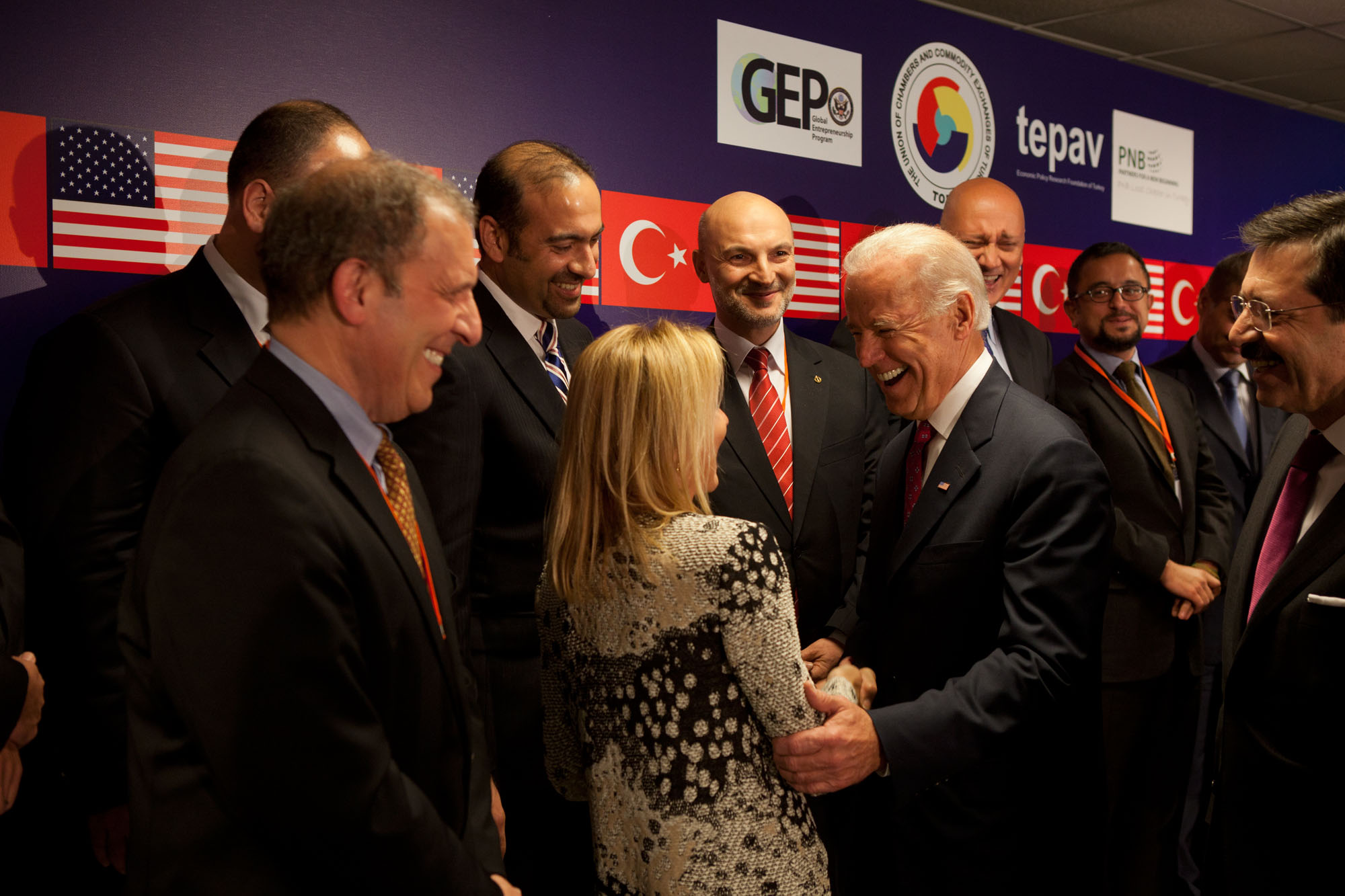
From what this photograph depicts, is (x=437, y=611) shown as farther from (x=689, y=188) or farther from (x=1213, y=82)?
(x=1213, y=82)

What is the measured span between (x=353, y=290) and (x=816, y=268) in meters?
3.08

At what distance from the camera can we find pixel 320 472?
1.30m

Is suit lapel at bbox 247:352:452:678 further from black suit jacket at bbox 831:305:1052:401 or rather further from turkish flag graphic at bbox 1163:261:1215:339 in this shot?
turkish flag graphic at bbox 1163:261:1215:339

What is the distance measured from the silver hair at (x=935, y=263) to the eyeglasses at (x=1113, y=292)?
210 cm

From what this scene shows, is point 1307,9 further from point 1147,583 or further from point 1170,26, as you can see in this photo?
point 1147,583

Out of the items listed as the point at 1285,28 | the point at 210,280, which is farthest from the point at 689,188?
the point at 1285,28

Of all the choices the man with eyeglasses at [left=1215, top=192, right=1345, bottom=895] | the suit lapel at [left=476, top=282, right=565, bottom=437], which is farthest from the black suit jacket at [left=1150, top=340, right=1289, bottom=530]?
the suit lapel at [left=476, top=282, right=565, bottom=437]

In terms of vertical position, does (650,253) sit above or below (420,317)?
above

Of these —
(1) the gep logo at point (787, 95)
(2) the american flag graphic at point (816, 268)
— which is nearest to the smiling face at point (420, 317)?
(1) the gep logo at point (787, 95)

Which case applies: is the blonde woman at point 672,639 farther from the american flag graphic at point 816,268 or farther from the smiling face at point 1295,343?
the american flag graphic at point 816,268

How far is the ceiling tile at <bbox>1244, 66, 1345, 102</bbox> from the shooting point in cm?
595

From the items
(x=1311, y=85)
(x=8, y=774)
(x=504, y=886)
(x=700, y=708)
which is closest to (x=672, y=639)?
(x=700, y=708)

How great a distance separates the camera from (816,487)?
9.64 feet

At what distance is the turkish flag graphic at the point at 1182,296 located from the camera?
18.7 feet
